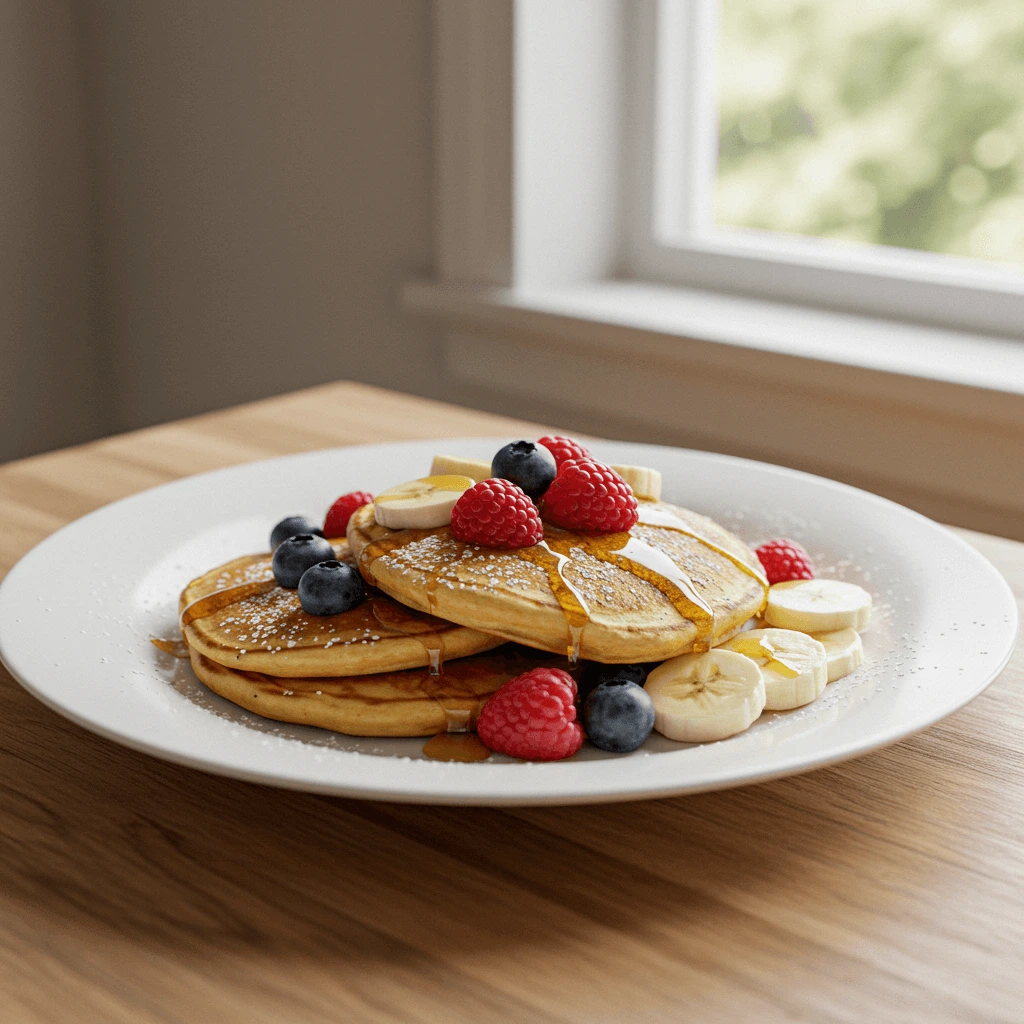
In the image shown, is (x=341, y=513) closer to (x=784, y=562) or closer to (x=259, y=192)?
(x=784, y=562)

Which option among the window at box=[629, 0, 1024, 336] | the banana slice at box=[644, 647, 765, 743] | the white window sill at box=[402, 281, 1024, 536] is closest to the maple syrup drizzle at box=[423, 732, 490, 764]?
the banana slice at box=[644, 647, 765, 743]

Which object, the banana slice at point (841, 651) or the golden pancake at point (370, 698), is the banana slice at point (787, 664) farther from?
the golden pancake at point (370, 698)

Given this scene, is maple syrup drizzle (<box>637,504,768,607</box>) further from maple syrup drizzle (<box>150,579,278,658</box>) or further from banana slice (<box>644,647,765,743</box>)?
maple syrup drizzle (<box>150,579,278,658</box>)

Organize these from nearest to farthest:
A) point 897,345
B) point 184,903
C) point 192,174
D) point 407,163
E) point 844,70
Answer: point 184,903, point 897,345, point 844,70, point 407,163, point 192,174

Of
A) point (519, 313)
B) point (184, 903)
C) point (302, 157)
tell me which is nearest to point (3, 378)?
point (302, 157)

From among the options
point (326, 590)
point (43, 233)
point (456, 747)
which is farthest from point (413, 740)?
point (43, 233)

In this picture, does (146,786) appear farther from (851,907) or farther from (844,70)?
(844,70)
